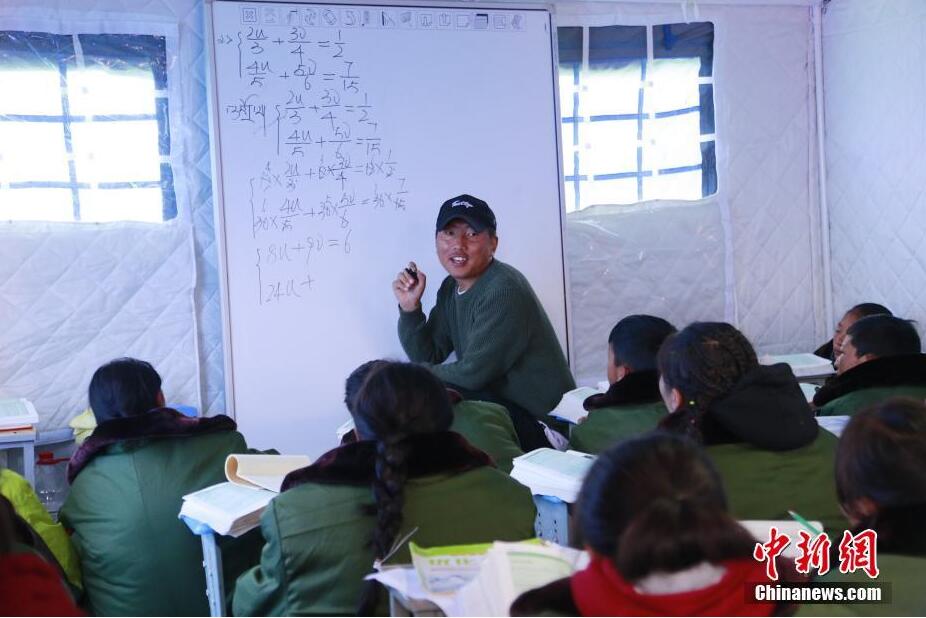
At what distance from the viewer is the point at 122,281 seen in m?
4.04

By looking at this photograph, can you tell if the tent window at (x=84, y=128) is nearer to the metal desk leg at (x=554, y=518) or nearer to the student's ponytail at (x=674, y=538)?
the metal desk leg at (x=554, y=518)

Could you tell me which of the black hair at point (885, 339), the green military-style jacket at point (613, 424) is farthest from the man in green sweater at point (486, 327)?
the black hair at point (885, 339)

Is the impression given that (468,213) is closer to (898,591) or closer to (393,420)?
(393,420)

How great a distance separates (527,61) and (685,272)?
1.27 m

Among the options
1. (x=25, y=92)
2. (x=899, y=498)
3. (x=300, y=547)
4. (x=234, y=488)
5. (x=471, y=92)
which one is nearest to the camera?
(x=899, y=498)

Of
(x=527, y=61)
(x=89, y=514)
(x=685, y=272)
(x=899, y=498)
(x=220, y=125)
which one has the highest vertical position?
(x=527, y=61)

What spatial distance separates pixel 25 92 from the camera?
3.92 metres

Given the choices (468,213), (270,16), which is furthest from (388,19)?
(468,213)

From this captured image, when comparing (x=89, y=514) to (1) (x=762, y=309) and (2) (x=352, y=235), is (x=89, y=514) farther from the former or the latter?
(1) (x=762, y=309)

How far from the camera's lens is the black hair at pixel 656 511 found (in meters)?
1.25

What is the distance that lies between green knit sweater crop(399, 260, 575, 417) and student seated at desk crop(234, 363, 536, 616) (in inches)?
63.9

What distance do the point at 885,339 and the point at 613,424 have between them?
1059 mm

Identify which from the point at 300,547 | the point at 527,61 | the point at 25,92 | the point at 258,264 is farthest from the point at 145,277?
the point at 300,547

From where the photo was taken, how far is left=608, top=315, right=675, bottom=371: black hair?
9.18 feet
